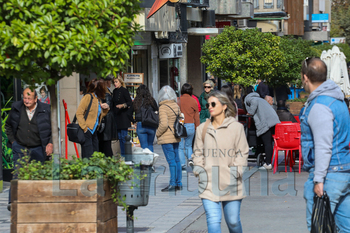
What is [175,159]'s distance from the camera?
9.55 m

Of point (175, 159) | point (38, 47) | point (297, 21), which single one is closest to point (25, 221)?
point (38, 47)

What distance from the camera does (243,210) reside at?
815 cm

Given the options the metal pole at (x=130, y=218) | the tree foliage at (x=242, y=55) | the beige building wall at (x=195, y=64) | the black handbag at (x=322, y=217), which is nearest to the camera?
the black handbag at (x=322, y=217)

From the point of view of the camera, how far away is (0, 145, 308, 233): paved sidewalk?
7090mm

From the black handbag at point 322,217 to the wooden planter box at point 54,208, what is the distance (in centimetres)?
183

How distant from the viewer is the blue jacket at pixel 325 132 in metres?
4.43

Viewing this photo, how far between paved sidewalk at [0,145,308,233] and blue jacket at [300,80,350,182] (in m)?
2.47

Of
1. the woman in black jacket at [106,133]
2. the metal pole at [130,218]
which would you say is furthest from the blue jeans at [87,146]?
the metal pole at [130,218]

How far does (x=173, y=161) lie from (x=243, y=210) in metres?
1.72

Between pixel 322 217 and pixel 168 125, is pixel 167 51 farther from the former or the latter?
pixel 322 217

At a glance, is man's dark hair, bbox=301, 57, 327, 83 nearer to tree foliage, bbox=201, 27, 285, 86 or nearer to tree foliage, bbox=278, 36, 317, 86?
tree foliage, bbox=201, 27, 285, 86

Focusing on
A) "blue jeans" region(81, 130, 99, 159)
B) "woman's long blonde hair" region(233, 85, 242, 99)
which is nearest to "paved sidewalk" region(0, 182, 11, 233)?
"blue jeans" region(81, 130, 99, 159)

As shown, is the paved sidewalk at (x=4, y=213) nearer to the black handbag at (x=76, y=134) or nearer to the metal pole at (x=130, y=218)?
the black handbag at (x=76, y=134)

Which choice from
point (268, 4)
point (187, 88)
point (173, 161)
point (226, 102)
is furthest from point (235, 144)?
point (268, 4)
